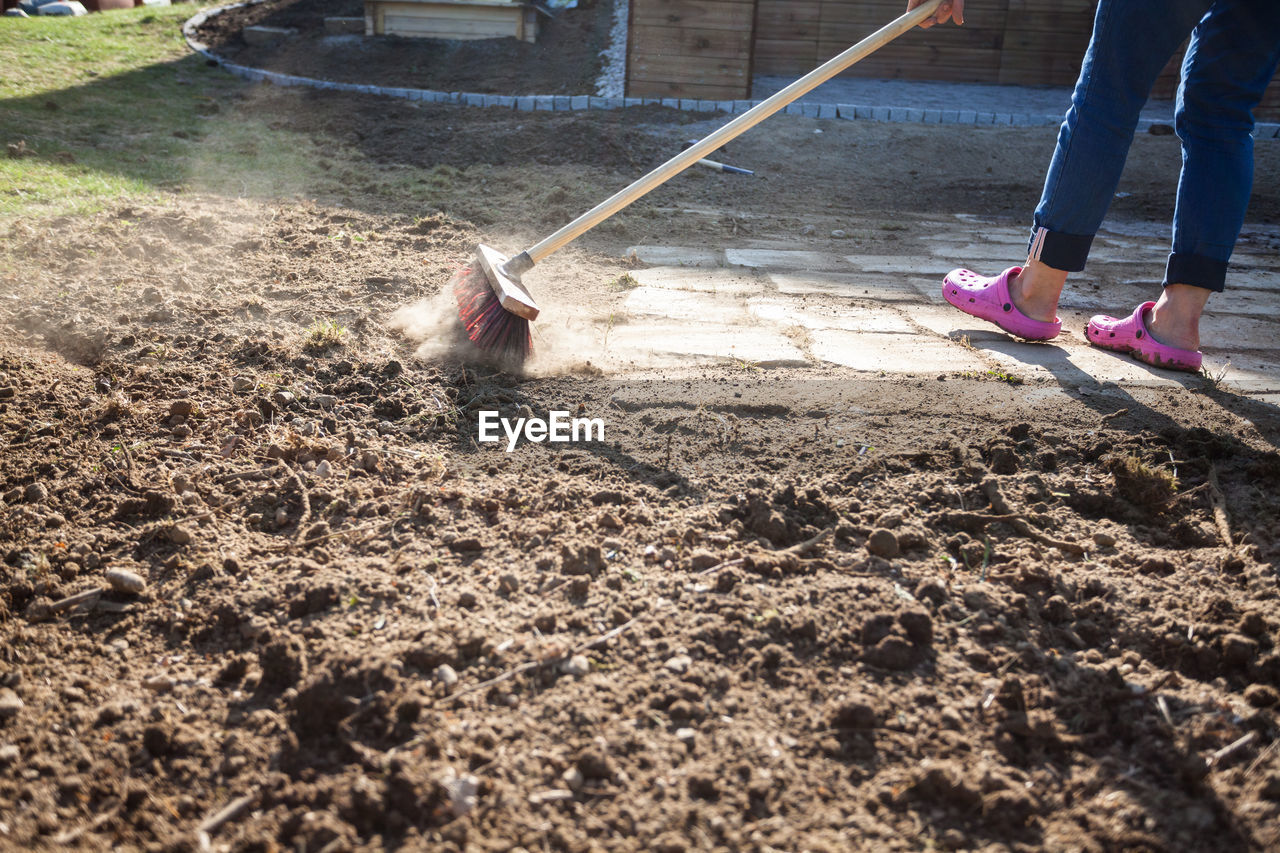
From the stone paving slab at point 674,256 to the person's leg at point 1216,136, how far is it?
187cm

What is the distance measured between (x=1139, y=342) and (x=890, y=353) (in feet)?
2.61

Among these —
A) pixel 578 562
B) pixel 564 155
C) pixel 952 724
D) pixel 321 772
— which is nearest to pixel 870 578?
pixel 952 724

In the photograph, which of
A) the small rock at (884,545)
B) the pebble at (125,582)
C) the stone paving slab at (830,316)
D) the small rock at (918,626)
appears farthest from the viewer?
the stone paving slab at (830,316)

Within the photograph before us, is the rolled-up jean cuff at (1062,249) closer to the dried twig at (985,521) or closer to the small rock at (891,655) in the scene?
the dried twig at (985,521)

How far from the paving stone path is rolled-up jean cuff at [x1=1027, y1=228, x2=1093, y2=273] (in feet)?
1.07

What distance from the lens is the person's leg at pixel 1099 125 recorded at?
250 cm

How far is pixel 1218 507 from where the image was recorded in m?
2.08

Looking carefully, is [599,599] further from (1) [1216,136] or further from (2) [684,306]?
(1) [1216,136]

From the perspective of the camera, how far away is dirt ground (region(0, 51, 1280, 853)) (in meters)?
1.34

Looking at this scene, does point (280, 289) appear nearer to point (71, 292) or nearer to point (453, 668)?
point (71, 292)

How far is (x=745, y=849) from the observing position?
1269 millimetres

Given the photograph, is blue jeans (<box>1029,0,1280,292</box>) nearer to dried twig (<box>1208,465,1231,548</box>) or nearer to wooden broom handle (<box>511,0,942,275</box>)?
wooden broom handle (<box>511,0,942,275</box>)

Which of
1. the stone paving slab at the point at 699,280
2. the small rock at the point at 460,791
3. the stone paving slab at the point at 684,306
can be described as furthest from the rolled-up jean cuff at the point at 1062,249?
the small rock at the point at 460,791

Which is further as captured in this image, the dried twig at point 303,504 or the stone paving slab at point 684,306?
the stone paving slab at point 684,306
